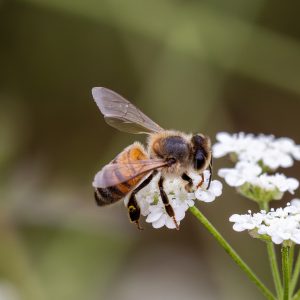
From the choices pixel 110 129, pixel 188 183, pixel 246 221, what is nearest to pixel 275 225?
pixel 246 221

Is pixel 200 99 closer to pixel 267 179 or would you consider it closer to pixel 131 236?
pixel 131 236

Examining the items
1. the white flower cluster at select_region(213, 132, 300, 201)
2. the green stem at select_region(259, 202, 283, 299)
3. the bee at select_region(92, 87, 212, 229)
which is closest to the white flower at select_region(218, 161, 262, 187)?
the white flower cluster at select_region(213, 132, 300, 201)

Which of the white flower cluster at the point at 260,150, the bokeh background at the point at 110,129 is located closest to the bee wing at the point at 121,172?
the white flower cluster at the point at 260,150

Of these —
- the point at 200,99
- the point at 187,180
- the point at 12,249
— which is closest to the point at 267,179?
the point at 187,180

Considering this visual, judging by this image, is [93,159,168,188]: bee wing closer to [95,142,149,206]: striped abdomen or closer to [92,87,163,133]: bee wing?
[95,142,149,206]: striped abdomen

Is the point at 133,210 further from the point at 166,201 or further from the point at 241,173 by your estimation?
the point at 241,173

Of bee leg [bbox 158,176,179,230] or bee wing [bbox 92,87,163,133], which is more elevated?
bee wing [bbox 92,87,163,133]

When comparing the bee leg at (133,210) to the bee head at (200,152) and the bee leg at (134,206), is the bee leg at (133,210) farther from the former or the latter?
the bee head at (200,152)
